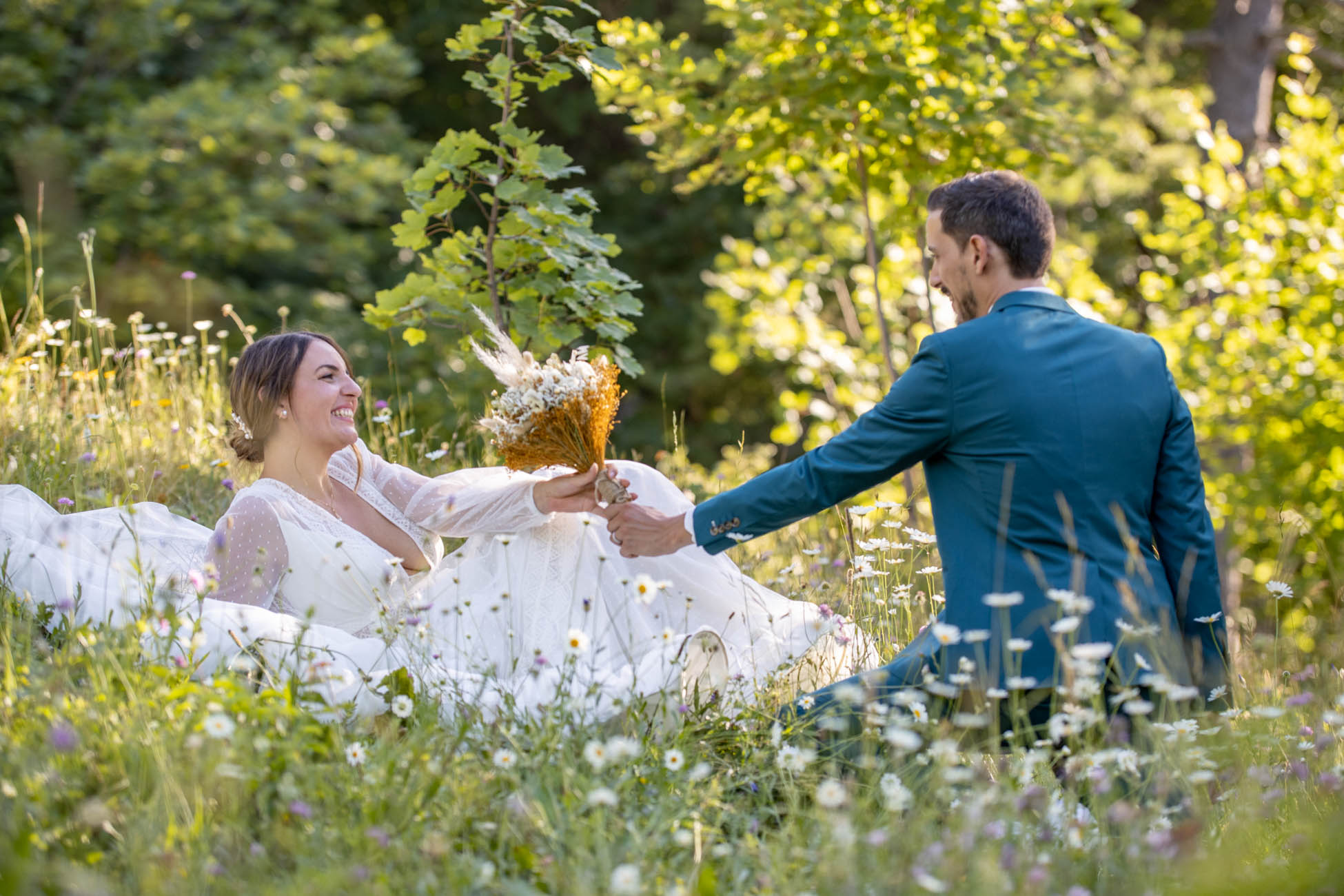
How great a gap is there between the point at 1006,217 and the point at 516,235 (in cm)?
230

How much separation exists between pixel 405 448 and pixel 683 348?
28.6 ft

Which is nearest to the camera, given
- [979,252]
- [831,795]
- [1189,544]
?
[831,795]

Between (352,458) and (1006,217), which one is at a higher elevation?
(1006,217)

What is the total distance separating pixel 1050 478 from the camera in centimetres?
294

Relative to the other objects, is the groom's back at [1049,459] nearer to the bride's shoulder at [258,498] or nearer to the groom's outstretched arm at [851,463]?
the groom's outstretched arm at [851,463]

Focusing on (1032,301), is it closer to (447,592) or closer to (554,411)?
(554,411)

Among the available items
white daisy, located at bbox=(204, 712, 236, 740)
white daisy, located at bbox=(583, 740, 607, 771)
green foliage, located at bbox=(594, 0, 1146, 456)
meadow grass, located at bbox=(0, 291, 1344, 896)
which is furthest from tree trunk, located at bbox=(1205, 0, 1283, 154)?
white daisy, located at bbox=(204, 712, 236, 740)

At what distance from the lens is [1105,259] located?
1502 cm

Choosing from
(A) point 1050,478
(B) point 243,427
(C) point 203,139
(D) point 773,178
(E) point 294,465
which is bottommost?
(E) point 294,465

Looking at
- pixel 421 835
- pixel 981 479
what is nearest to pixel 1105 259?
pixel 981 479

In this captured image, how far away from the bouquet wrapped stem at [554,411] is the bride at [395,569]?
0.29 ft

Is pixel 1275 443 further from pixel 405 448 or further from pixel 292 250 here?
pixel 292 250

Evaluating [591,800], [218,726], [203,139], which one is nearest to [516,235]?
[218,726]

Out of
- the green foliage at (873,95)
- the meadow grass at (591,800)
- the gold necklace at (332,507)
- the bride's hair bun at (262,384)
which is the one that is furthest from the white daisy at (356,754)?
the green foliage at (873,95)
